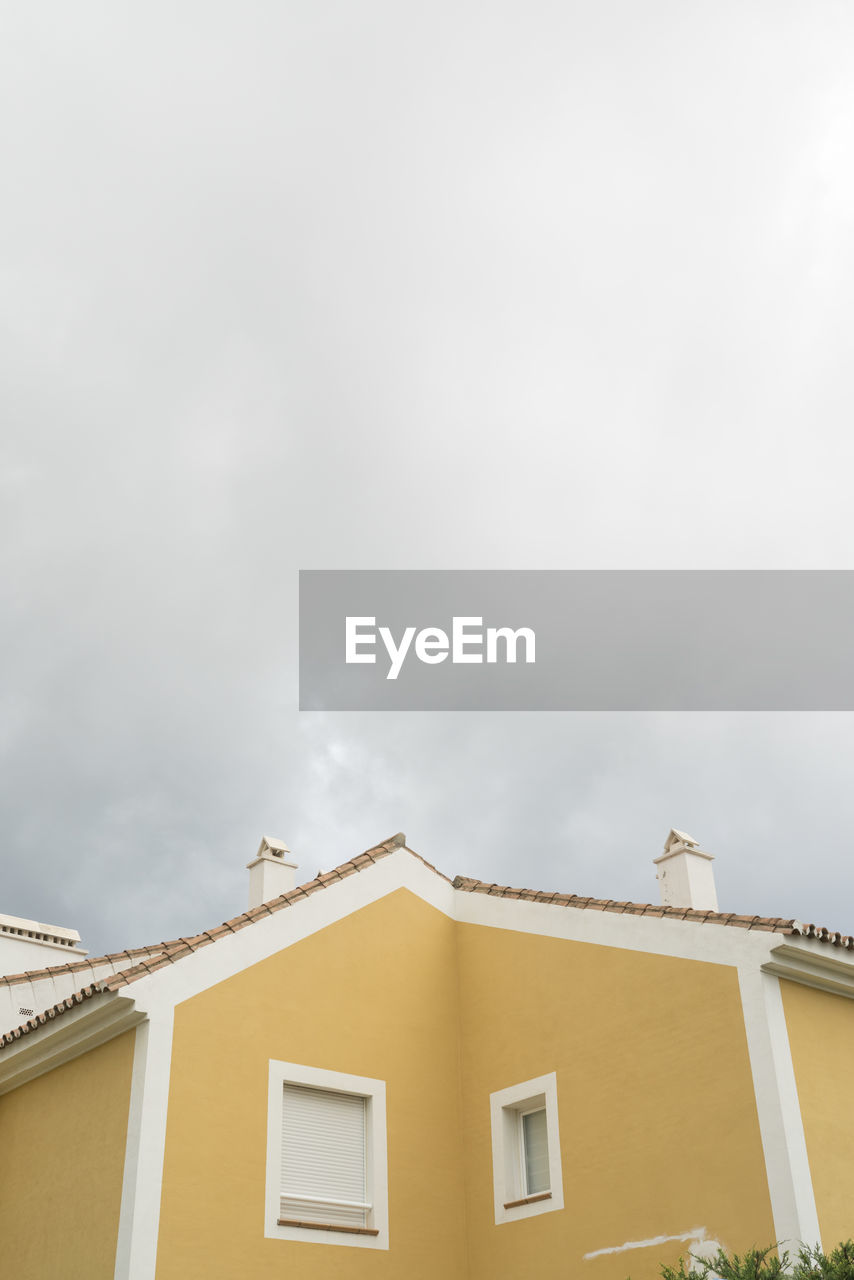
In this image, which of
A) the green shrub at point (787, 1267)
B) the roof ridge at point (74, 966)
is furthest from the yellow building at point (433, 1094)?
the roof ridge at point (74, 966)

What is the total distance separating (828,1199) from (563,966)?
4356 millimetres

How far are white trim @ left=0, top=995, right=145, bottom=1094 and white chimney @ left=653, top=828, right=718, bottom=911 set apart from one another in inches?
294

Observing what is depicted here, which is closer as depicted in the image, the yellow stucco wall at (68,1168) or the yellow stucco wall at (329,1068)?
the yellow stucco wall at (68,1168)

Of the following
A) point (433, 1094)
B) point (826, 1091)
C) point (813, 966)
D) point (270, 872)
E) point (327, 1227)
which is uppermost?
point (270, 872)

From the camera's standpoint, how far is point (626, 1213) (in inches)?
514

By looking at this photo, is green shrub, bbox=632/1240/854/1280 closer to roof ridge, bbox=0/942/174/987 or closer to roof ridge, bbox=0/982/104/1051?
roof ridge, bbox=0/982/104/1051

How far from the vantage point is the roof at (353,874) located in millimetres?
12688

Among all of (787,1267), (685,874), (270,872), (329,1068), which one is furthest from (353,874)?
(787,1267)

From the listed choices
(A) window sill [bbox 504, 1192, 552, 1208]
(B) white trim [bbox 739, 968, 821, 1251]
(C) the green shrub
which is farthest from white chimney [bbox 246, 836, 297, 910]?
(C) the green shrub

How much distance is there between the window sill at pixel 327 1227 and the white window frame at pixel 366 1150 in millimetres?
20

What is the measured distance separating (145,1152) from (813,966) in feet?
24.7

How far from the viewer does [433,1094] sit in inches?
622

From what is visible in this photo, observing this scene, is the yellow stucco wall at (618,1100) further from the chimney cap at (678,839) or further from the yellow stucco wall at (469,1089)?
the chimney cap at (678,839)

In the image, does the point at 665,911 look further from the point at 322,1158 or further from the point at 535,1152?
the point at 322,1158
